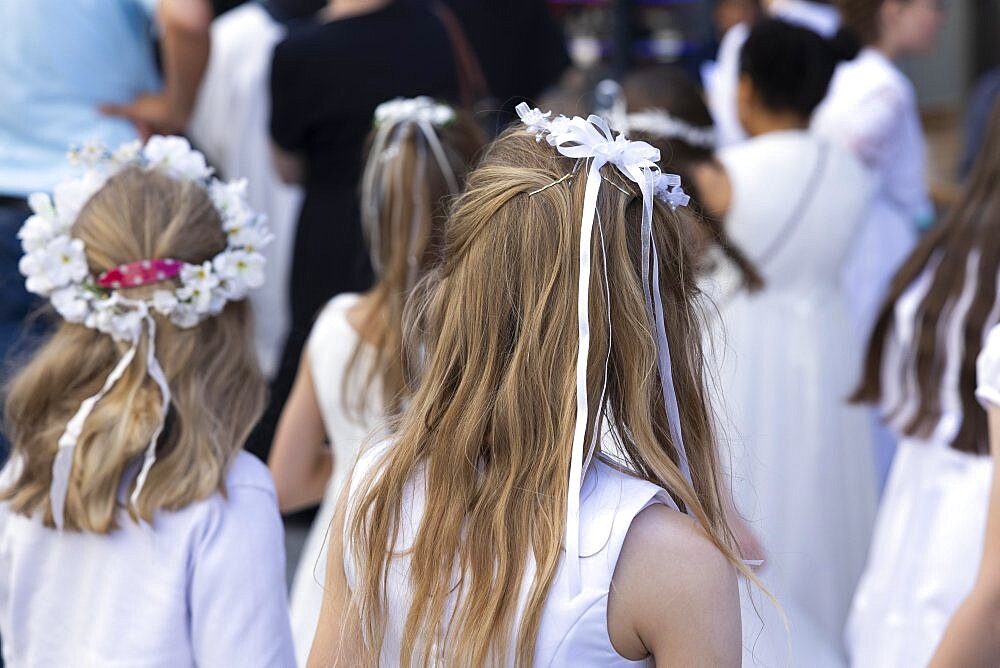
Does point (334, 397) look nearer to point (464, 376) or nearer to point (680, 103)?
point (464, 376)

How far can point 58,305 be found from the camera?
2.11m

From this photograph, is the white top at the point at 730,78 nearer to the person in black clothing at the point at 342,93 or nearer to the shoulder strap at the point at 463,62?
the shoulder strap at the point at 463,62

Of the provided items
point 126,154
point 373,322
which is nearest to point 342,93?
point 373,322

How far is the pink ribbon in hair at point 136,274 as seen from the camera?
82.3 inches

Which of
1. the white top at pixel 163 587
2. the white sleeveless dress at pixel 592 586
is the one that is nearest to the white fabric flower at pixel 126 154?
the white top at pixel 163 587

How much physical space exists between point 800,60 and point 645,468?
8.24 ft

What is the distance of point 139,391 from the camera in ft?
6.78

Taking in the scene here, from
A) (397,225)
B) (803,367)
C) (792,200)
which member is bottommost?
(803,367)

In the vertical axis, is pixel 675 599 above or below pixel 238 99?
above

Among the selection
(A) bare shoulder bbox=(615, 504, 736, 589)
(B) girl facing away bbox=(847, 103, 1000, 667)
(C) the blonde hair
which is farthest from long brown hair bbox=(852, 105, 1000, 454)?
(C) the blonde hair

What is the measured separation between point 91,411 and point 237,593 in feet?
1.25

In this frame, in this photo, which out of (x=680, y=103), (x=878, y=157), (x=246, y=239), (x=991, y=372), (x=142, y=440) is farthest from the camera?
(x=878, y=157)

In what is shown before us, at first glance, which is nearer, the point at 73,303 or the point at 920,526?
the point at 73,303

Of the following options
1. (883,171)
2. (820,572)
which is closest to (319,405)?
(820,572)
